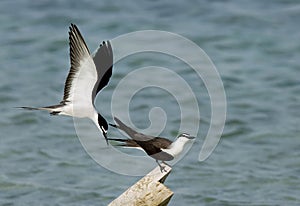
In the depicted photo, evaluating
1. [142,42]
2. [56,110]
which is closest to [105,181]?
[56,110]

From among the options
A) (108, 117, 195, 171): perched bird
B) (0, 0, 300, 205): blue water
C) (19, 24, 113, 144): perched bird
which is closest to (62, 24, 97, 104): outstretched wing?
(19, 24, 113, 144): perched bird

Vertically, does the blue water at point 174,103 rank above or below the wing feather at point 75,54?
below

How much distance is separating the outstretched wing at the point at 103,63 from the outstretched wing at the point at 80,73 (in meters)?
0.07

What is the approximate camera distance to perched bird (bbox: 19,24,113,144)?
25.4 feet

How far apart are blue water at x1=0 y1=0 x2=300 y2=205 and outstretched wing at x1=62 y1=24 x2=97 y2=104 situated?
2.52 metres

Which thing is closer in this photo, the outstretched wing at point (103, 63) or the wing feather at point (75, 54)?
the outstretched wing at point (103, 63)

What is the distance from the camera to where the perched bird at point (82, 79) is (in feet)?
25.4

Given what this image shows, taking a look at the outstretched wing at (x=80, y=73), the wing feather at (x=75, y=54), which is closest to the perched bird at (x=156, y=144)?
the outstretched wing at (x=80, y=73)

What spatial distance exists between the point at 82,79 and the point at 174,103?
5774mm

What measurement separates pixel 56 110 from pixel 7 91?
6.35 metres

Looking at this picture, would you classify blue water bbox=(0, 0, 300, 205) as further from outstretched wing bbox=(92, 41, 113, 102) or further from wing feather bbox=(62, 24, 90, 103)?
outstretched wing bbox=(92, 41, 113, 102)

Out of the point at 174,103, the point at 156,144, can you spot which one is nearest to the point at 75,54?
the point at 156,144

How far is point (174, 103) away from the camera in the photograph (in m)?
13.6

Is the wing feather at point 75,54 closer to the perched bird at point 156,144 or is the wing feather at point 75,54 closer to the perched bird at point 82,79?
the perched bird at point 82,79
